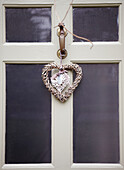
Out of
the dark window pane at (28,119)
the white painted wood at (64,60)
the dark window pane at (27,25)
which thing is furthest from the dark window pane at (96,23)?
the dark window pane at (28,119)

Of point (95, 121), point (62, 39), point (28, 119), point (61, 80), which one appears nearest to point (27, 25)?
point (62, 39)

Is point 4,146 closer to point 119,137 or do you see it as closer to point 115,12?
point 119,137

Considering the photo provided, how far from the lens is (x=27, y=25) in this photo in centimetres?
113

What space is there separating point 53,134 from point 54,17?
0.64 m

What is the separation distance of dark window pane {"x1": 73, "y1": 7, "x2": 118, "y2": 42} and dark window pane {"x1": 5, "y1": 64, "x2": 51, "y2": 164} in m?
0.31

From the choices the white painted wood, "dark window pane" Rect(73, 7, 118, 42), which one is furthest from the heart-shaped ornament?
"dark window pane" Rect(73, 7, 118, 42)

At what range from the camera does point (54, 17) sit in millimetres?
1108

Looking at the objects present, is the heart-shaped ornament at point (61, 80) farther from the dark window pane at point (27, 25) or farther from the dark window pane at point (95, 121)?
the dark window pane at point (27, 25)

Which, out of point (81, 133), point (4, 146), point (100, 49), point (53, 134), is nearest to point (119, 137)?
point (81, 133)

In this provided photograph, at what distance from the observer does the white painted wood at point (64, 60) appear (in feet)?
3.60

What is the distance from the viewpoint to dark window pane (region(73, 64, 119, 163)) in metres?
1.11

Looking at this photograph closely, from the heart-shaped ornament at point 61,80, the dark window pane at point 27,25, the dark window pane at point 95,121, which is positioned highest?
the dark window pane at point 27,25

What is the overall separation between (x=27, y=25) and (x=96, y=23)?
1.25 feet

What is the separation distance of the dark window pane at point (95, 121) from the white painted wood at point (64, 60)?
0.10 ft
